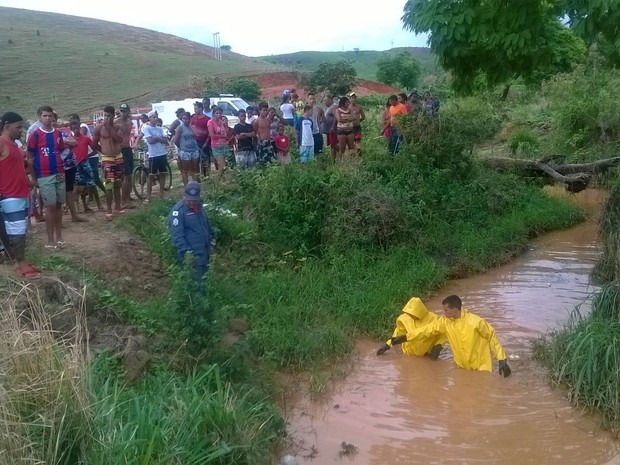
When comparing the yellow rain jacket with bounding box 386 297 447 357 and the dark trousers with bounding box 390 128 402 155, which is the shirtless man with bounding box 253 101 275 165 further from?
the yellow rain jacket with bounding box 386 297 447 357

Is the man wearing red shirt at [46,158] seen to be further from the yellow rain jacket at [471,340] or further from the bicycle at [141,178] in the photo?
the yellow rain jacket at [471,340]

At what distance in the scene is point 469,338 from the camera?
7512 millimetres

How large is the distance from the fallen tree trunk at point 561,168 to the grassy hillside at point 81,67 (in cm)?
2694

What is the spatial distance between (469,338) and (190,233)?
10.8 ft

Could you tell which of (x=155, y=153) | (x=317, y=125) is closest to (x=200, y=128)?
(x=155, y=153)

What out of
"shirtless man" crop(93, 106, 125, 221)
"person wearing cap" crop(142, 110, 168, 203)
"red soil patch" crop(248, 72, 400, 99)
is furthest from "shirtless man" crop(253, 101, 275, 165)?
"red soil patch" crop(248, 72, 400, 99)

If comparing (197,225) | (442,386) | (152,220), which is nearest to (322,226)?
(152,220)

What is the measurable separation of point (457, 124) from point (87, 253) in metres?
8.07

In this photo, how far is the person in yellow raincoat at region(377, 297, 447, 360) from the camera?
7.89 m

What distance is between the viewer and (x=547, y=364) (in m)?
7.52

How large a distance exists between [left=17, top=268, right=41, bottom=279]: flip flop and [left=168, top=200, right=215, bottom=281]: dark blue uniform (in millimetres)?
1476

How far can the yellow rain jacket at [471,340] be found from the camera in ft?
24.5

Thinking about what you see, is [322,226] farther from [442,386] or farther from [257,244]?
[442,386]

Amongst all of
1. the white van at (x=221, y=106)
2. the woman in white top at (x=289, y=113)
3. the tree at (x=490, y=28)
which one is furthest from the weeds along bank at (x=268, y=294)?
→ the white van at (x=221, y=106)
